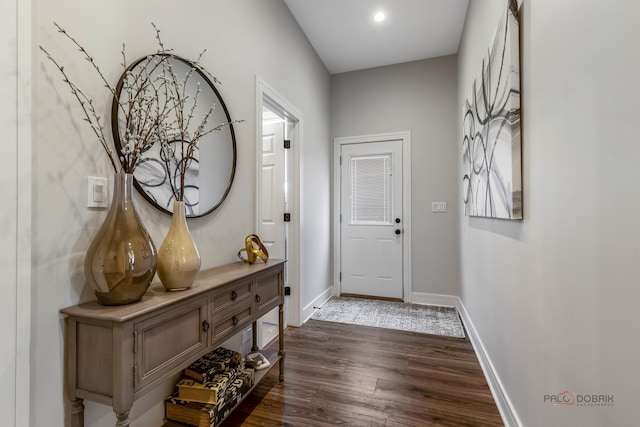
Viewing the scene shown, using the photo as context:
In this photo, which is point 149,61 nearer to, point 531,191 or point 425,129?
point 531,191

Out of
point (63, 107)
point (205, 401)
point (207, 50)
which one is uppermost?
point (207, 50)

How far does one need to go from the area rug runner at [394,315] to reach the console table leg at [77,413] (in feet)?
7.67

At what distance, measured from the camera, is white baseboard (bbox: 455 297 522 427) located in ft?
5.03

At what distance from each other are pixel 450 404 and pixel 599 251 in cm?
143

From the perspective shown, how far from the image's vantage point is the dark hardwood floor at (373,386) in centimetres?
165

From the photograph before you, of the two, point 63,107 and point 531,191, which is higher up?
point 63,107

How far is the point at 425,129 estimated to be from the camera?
3684 millimetres

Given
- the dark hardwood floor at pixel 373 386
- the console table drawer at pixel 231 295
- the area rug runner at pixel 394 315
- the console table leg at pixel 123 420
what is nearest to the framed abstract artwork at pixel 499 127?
the dark hardwood floor at pixel 373 386

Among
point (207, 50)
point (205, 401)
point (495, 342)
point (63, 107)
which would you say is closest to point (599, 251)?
point (495, 342)

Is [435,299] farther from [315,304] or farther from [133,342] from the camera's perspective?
[133,342]

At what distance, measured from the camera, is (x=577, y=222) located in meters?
0.92

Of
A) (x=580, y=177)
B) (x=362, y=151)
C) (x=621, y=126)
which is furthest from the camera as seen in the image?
(x=362, y=151)

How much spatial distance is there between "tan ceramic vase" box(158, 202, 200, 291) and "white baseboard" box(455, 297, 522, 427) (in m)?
1.75

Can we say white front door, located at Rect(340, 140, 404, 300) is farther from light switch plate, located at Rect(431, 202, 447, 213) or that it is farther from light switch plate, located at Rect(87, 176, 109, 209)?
light switch plate, located at Rect(87, 176, 109, 209)
